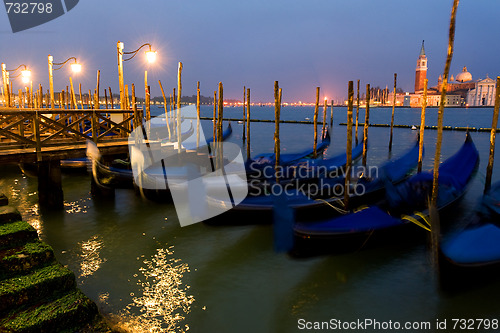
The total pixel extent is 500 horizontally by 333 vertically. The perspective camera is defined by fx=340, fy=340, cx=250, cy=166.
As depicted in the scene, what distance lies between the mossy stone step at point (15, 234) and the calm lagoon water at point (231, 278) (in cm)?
116

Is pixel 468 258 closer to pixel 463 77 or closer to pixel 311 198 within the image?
pixel 311 198

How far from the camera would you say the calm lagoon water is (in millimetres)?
4094

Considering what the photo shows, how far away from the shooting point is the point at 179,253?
5.68 m

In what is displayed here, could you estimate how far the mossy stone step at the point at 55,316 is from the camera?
2949 millimetres

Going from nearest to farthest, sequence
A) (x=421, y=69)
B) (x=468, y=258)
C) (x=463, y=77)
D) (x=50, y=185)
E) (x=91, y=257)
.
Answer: (x=468, y=258)
(x=91, y=257)
(x=50, y=185)
(x=421, y=69)
(x=463, y=77)

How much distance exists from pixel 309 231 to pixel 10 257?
11.5 ft

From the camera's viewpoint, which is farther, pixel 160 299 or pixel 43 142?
pixel 43 142

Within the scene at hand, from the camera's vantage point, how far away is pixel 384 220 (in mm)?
5234

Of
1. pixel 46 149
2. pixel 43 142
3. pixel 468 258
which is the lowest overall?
pixel 468 258

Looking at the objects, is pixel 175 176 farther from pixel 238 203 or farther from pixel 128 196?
pixel 238 203

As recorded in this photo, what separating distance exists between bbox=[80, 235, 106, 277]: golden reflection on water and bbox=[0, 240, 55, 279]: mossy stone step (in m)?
1.40

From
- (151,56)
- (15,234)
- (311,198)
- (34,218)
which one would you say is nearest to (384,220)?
(311,198)

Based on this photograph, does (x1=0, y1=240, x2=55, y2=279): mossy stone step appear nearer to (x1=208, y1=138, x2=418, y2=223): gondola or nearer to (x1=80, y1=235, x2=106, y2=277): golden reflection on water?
(x1=80, y1=235, x2=106, y2=277): golden reflection on water

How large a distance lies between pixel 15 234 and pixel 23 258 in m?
0.39
